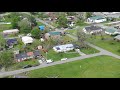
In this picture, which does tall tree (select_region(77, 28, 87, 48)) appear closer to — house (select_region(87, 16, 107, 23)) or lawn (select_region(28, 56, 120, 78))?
lawn (select_region(28, 56, 120, 78))

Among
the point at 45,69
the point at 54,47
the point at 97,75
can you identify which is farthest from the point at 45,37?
the point at 97,75

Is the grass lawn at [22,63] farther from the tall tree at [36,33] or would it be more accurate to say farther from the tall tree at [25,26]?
the tall tree at [25,26]

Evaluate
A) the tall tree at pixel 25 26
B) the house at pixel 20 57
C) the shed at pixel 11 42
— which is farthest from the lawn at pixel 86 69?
the tall tree at pixel 25 26

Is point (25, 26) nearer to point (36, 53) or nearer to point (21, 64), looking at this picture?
point (36, 53)

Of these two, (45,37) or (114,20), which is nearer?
(45,37)

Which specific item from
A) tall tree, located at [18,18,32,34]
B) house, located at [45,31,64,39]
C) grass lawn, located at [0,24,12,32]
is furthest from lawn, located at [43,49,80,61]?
grass lawn, located at [0,24,12,32]
